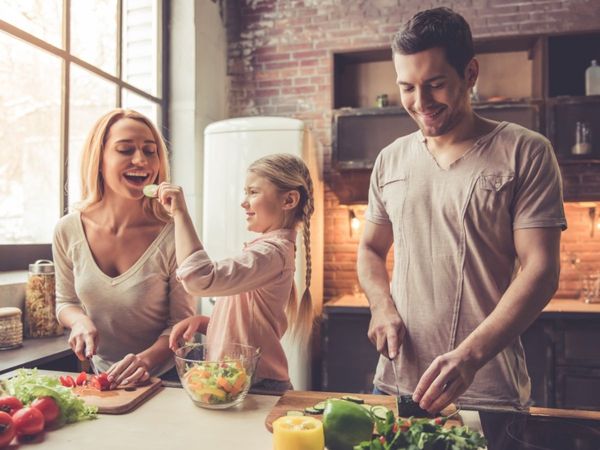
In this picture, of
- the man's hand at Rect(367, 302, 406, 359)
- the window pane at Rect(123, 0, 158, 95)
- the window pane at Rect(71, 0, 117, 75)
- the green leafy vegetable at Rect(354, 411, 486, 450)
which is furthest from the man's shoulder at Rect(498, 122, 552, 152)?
the window pane at Rect(123, 0, 158, 95)

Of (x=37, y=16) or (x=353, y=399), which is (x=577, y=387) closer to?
(x=353, y=399)

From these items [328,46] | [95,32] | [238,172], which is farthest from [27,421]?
[328,46]

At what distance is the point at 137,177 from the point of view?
1.73 metres

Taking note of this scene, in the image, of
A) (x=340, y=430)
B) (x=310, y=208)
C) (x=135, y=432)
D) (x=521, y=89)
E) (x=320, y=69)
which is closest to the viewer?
(x=340, y=430)

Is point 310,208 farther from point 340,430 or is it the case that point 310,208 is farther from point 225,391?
point 340,430

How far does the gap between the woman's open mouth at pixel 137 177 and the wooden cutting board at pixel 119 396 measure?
0.64 m

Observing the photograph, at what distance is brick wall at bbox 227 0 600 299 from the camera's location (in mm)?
3693

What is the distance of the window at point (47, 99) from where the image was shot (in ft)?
8.42

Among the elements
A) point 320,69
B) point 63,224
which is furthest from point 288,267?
point 320,69

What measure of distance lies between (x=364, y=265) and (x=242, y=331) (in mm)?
411

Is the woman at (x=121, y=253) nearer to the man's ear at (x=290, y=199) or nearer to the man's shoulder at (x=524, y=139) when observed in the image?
the man's ear at (x=290, y=199)

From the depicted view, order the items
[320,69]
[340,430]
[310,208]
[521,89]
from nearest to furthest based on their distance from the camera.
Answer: [340,430] → [310,208] → [521,89] → [320,69]

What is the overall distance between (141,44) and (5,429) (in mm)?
3201

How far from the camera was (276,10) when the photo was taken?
4.20 metres
